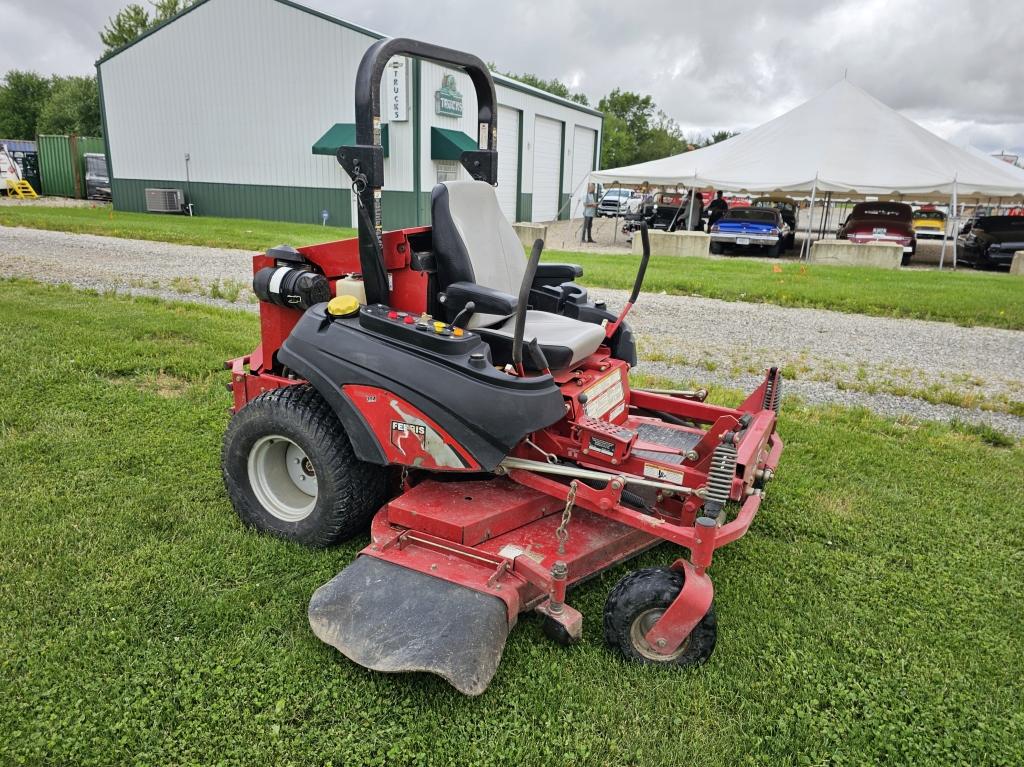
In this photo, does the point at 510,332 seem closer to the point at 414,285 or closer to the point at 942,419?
the point at 414,285

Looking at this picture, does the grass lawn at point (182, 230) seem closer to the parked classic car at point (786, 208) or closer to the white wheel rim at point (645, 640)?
the parked classic car at point (786, 208)

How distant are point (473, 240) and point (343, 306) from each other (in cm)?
81

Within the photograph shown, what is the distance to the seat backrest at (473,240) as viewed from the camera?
348cm

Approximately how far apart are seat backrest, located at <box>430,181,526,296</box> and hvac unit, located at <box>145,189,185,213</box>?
22602mm

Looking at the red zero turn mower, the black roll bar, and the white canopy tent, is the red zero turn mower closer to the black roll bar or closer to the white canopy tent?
the black roll bar

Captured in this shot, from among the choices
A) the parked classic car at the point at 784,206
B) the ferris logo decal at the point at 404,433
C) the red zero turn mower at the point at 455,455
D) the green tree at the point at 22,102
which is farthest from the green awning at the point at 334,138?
the green tree at the point at 22,102

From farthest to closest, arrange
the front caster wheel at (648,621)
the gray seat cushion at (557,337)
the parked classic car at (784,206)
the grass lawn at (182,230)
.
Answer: the parked classic car at (784,206), the grass lawn at (182,230), the gray seat cushion at (557,337), the front caster wheel at (648,621)

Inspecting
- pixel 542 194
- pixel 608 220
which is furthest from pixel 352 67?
pixel 608 220

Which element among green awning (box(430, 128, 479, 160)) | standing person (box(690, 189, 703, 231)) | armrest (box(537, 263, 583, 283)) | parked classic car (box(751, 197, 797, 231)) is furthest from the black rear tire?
standing person (box(690, 189, 703, 231))

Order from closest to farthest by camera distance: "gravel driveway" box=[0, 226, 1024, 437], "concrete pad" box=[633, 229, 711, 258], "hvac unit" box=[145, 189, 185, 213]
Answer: "gravel driveway" box=[0, 226, 1024, 437] → "concrete pad" box=[633, 229, 711, 258] → "hvac unit" box=[145, 189, 185, 213]

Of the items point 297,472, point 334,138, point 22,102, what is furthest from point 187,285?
point 22,102

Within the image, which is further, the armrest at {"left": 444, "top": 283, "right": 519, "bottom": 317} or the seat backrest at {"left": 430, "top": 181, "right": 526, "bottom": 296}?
the seat backrest at {"left": 430, "top": 181, "right": 526, "bottom": 296}

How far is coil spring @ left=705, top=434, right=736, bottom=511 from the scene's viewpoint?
2.77 m

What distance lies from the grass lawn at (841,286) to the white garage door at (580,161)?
17.9 meters
